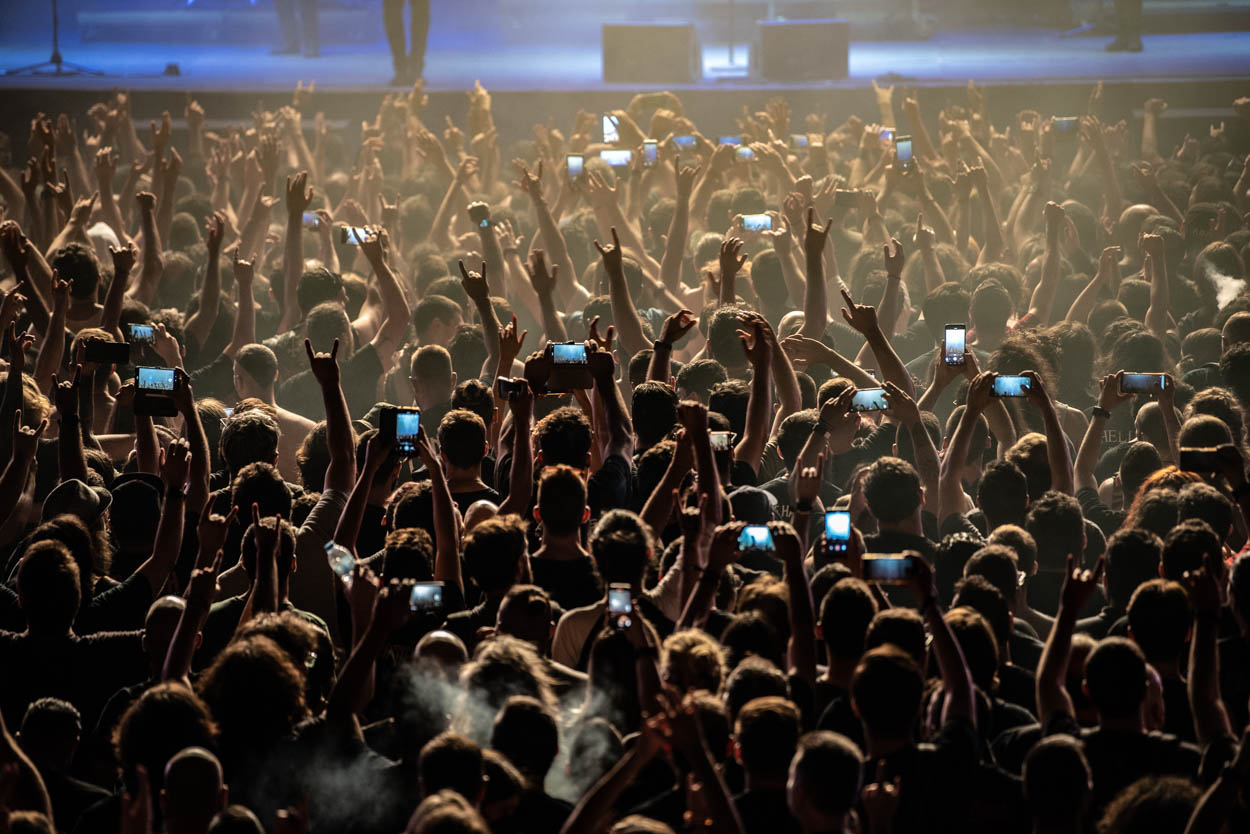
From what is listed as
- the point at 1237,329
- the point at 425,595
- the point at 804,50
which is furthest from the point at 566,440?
the point at 804,50

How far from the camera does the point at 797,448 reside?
495 centimetres

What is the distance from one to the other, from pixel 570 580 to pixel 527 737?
45.6 inches

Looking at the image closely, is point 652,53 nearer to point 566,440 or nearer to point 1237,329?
point 1237,329

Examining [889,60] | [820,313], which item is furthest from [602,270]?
[889,60]

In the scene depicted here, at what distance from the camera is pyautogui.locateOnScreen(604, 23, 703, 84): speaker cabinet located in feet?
49.6

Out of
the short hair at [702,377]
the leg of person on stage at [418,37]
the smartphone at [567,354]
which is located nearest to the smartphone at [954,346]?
the short hair at [702,377]

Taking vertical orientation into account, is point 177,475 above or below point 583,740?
above

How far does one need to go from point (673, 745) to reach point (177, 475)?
2.16 m

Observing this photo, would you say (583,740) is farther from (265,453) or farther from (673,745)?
(265,453)

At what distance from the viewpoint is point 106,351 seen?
16.8 ft

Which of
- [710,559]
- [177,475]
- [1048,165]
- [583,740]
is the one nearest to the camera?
[583,740]

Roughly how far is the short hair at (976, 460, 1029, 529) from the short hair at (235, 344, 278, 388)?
112 inches

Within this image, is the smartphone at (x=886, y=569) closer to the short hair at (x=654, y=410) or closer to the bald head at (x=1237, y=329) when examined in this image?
the short hair at (x=654, y=410)

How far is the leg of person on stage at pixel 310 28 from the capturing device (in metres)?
17.7
